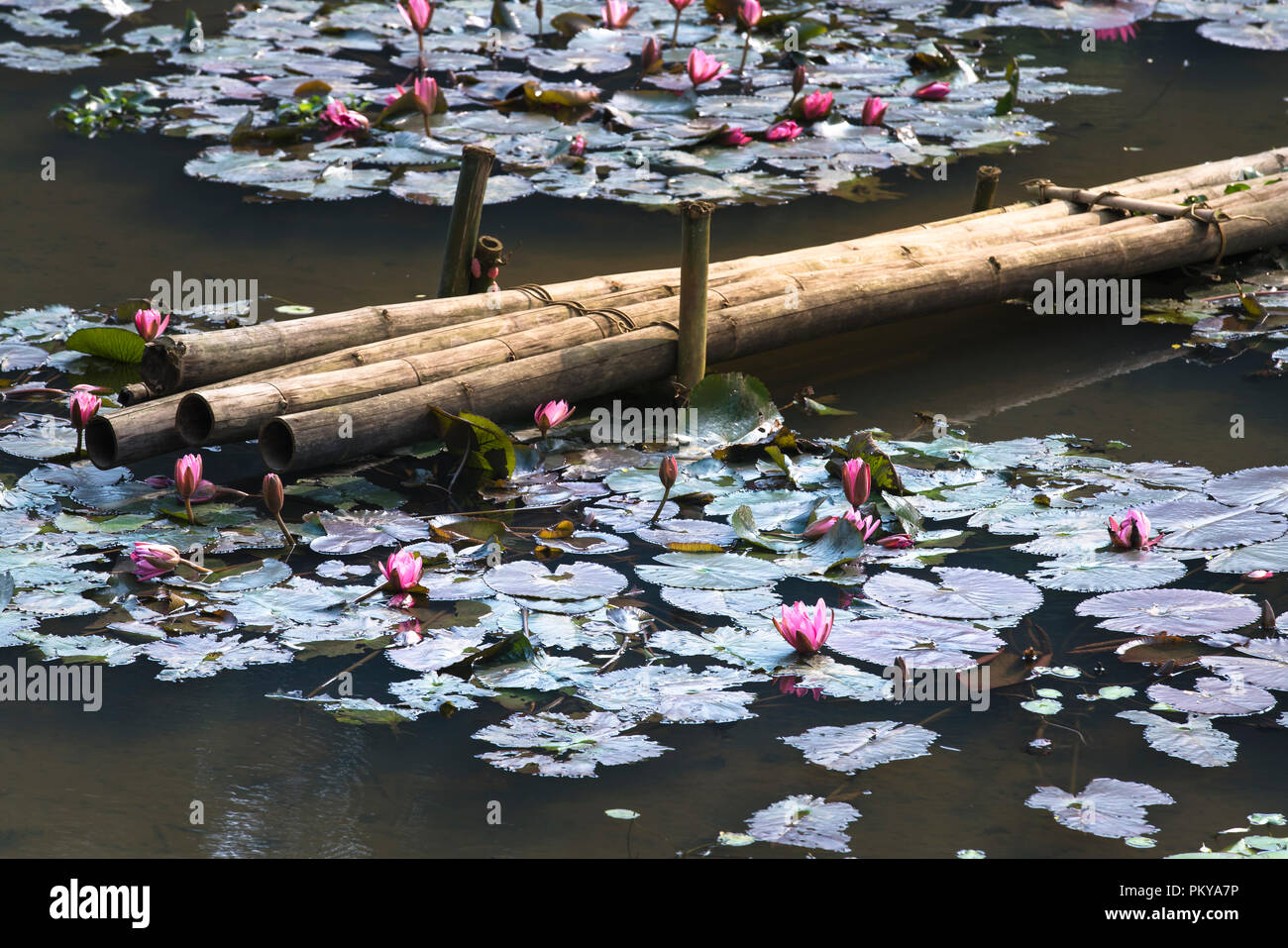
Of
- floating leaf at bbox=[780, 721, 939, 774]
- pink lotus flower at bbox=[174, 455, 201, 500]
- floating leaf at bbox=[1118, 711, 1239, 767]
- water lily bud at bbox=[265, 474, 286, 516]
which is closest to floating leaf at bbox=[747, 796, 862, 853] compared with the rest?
floating leaf at bbox=[780, 721, 939, 774]

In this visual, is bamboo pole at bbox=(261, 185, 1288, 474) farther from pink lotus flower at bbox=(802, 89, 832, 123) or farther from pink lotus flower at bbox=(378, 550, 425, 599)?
pink lotus flower at bbox=(802, 89, 832, 123)

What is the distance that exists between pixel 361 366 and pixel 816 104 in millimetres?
3755

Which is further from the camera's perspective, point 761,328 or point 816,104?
point 816,104

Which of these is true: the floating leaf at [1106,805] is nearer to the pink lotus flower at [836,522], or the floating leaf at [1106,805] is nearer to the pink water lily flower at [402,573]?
the pink lotus flower at [836,522]

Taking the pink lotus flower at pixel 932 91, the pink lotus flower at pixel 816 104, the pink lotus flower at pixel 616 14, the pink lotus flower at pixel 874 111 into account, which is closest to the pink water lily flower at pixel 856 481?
the pink lotus flower at pixel 816 104

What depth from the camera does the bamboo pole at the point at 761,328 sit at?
13.0 feet

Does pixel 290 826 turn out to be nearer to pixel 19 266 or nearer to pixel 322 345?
pixel 322 345

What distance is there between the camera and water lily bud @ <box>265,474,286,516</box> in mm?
3586

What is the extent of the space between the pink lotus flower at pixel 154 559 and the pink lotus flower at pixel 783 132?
4.41 metres

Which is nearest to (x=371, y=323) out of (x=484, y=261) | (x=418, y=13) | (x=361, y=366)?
(x=361, y=366)

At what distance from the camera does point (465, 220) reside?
4812 mm

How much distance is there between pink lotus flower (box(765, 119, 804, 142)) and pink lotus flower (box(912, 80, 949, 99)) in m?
1.06

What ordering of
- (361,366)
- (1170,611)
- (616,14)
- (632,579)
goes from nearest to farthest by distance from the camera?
(1170,611) → (632,579) → (361,366) → (616,14)

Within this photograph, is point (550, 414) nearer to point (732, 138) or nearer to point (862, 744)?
point (862, 744)
